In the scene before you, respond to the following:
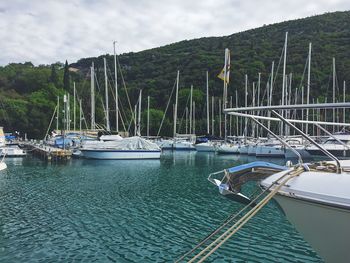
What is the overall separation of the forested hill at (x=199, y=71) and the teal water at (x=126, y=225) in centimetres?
5352

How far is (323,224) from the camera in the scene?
655 centimetres

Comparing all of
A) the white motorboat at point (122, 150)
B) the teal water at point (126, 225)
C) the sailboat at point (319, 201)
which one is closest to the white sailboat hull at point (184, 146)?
the white motorboat at point (122, 150)

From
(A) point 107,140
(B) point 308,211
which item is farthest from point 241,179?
(A) point 107,140

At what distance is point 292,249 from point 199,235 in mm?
2949

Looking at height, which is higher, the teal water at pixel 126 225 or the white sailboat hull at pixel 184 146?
the white sailboat hull at pixel 184 146

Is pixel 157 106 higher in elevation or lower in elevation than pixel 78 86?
lower

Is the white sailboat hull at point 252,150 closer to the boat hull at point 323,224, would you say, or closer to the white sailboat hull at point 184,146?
the white sailboat hull at point 184,146

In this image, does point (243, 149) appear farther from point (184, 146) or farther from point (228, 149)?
point (184, 146)

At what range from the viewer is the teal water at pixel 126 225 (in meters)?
10.8

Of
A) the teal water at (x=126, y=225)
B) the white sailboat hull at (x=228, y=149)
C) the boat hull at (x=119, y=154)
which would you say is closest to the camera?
the teal water at (x=126, y=225)

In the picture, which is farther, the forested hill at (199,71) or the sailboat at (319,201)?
the forested hill at (199,71)

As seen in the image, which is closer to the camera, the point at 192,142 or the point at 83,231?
the point at 83,231

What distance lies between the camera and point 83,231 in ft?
43.1

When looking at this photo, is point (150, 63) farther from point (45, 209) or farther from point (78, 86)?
point (45, 209)
